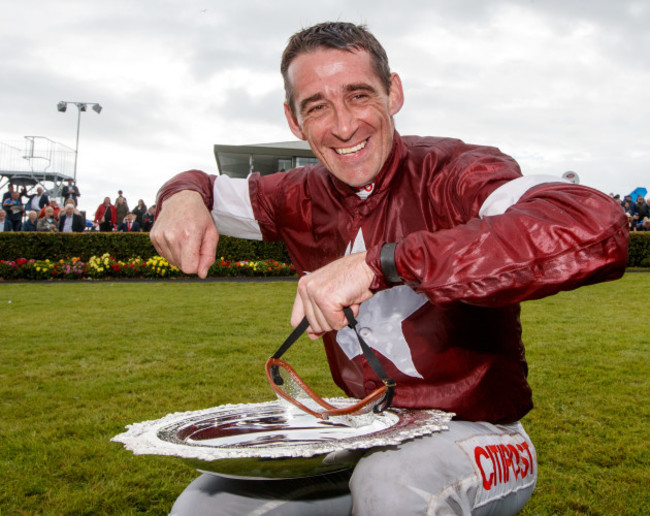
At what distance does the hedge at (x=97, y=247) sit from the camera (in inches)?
654

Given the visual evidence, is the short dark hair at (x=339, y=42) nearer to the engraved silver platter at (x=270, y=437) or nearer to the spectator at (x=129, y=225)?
the engraved silver platter at (x=270, y=437)

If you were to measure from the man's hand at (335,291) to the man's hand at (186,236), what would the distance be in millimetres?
526

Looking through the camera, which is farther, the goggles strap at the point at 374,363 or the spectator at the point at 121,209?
the spectator at the point at 121,209

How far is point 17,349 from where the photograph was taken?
7648 mm

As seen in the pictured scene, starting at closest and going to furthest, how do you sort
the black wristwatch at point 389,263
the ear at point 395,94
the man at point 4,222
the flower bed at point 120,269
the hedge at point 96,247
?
the black wristwatch at point 389,263 < the ear at point 395,94 < the flower bed at point 120,269 < the hedge at point 96,247 < the man at point 4,222

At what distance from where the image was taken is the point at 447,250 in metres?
1.56

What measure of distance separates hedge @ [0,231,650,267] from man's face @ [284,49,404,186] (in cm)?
1430

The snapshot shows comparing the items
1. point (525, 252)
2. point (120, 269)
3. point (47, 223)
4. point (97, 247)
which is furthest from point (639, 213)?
point (525, 252)

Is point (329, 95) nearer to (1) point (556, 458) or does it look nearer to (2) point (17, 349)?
(1) point (556, 458)

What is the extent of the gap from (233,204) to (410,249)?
1195 millimetres

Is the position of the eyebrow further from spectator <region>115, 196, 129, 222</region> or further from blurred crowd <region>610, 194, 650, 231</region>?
blurred crowd <region>610, 194, 650, 231</region>

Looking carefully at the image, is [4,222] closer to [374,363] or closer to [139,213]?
[139,213]

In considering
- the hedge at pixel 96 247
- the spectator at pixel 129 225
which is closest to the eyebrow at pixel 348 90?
the hedge at pixel 96 247

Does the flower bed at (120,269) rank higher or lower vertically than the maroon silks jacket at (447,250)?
lower
